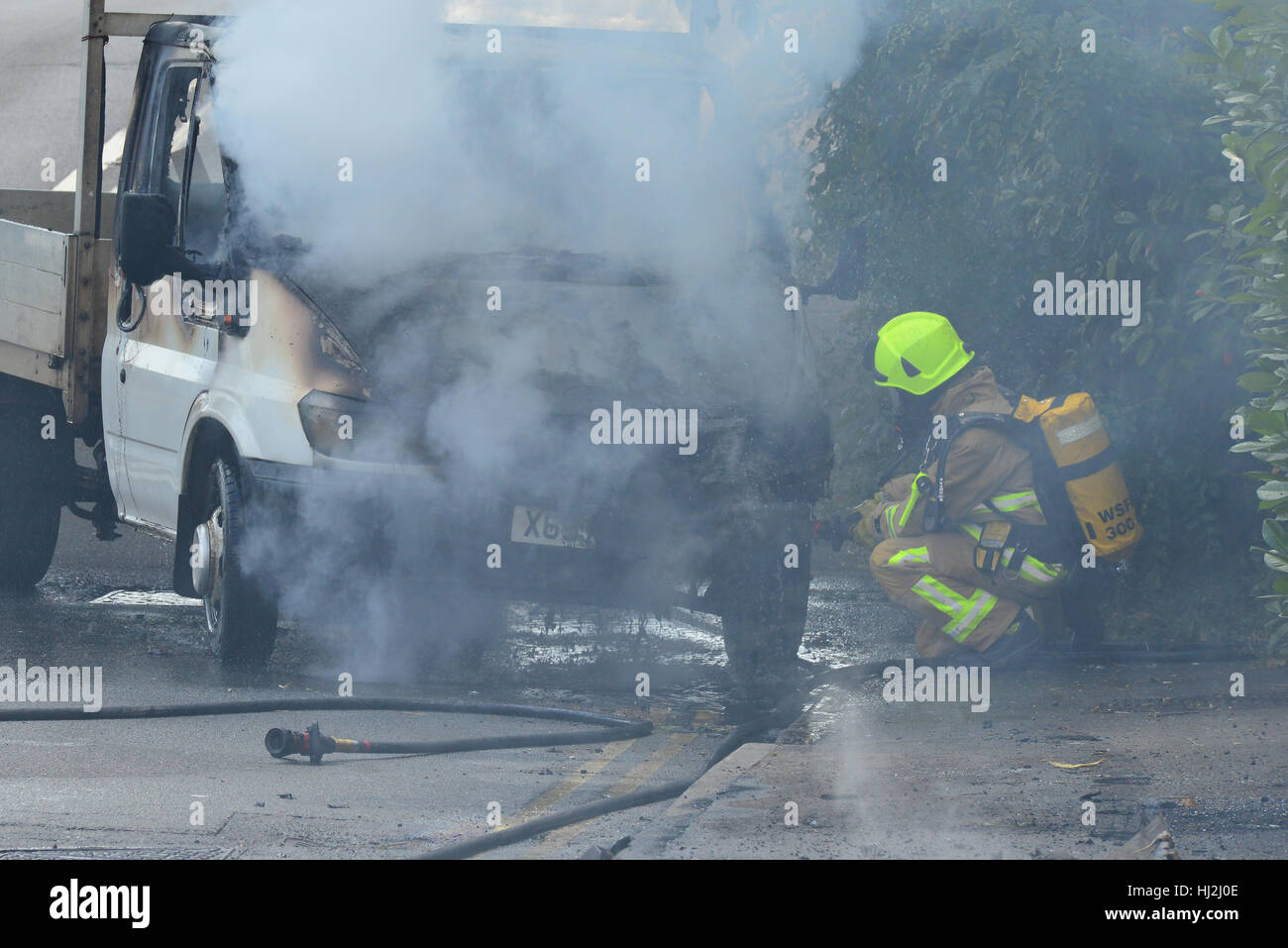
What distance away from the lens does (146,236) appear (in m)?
5.95

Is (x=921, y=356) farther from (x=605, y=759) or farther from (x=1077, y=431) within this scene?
(x=605, y=759)

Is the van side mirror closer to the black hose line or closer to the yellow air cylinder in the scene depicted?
the black hose line

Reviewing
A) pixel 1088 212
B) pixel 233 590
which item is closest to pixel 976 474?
pixel 1088 212

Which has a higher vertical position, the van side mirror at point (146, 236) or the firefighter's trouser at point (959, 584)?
the van side mirror at point (146, 236)

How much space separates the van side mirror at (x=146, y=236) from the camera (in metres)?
5.94

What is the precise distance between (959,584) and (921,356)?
36.2 inches

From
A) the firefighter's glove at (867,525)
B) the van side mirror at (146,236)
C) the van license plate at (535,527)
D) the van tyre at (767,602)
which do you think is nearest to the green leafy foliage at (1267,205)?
the van tyre at (767,602)

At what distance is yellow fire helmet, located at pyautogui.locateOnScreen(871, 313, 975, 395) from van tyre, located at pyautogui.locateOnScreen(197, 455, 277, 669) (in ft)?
8.37

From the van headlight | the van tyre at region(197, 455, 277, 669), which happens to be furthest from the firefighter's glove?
the van tyre at region(197, 455, 277, 669)

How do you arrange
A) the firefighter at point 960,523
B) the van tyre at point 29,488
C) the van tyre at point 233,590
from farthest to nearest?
the van tyre at point 29,488 → the firefighter at point 960,523 → the van tyre at point 233,590

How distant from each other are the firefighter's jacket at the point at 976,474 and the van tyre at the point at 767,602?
2.01 ft

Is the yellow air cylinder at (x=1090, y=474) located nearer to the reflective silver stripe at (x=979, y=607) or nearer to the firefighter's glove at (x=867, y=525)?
the reflective silver stripe at (x=979, y=607)

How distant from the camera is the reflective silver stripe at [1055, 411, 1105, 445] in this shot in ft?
20.2
